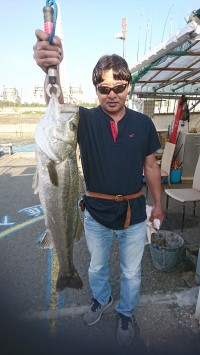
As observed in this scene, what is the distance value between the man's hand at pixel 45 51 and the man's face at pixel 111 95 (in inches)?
21.0

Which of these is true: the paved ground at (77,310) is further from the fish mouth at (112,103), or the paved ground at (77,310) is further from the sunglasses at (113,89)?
the sunglasses at (113,89)

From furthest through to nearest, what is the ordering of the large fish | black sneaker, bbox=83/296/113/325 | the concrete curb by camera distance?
the concrete curb
black sneaker, bbox=83/296/113/325
the large fish

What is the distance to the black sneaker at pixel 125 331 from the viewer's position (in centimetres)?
267

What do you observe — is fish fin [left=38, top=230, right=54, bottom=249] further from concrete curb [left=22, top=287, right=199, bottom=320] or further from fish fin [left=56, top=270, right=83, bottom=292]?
concrete curb [left=22, top=287, right=199, bottom=320]

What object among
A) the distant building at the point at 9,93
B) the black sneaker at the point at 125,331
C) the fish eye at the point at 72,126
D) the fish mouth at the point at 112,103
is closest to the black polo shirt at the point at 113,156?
the fish mouth at the point at 112,103

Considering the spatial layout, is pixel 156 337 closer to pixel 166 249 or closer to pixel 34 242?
pixel 166 249

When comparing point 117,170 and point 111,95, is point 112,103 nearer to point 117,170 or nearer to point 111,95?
point 111,95

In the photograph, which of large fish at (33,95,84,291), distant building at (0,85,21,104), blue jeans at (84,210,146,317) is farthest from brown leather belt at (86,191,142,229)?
distant building at (0,85,21,104)

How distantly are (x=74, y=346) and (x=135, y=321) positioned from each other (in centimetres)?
76

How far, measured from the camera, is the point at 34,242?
4.88m

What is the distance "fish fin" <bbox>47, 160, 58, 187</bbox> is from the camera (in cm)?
184

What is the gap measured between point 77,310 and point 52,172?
2159 millimetres

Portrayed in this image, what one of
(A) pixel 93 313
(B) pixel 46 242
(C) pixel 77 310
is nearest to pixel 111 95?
(B) pixel 46 242

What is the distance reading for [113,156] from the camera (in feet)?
7.48
